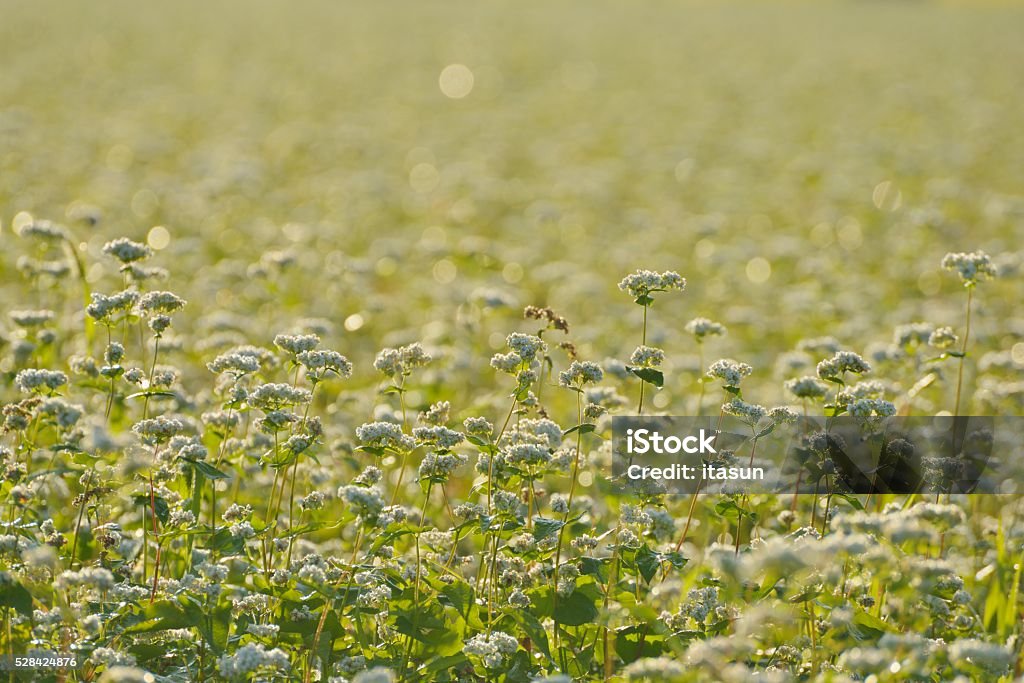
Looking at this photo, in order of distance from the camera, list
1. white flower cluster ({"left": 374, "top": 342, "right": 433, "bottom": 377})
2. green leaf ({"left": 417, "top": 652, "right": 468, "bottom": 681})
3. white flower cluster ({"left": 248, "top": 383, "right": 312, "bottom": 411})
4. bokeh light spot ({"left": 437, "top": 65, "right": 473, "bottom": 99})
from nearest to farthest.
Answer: green leaf ({"left": 417, "top": 652, "right": 468, "bottom": 681})
white flower cluster ({"left": 248, "top": 383, "right": 312, "bottom": 411})
white flower cluster ({"left": 374, "top": 342, "right": 433, "bottom": 377})
bokeh light spot ({"left": 437, "top": 65, "right": 473, "bottom": 99})

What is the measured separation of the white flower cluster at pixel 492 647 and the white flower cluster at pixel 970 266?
3.27 m

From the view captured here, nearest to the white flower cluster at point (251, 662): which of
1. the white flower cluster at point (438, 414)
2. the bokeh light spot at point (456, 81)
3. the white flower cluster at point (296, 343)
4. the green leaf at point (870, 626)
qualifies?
the white flower cluster at point (438, 414)

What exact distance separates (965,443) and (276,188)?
1414 centimetres

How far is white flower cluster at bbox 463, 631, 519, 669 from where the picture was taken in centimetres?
399

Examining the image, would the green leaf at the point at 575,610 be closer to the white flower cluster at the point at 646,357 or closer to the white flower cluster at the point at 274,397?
the white flower cluster at the point at 646,357

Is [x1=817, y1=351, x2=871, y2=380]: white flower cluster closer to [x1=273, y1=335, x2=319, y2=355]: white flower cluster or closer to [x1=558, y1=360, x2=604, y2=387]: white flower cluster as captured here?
[x1=558, y1=360, x2=604, y2=387]: white flower cluster

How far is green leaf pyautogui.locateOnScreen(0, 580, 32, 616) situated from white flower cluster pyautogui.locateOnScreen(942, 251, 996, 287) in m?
4.83

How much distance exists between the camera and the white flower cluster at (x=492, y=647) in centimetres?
399

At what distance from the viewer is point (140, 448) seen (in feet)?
14.9

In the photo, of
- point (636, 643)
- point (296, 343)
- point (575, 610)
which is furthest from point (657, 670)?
point (296, 343)

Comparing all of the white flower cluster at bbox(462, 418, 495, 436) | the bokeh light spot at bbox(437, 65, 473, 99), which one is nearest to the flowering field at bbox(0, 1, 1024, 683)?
the white flower cluster at bbox(462, 418, 495, 436)

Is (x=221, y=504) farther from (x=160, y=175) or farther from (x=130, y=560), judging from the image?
(x=160, y=175)

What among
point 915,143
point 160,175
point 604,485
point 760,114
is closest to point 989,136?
point 915,143

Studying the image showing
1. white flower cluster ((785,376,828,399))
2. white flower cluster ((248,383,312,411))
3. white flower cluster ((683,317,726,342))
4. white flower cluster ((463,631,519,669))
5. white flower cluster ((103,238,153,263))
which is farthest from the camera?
white flower cluster ((683,317,726,342))
